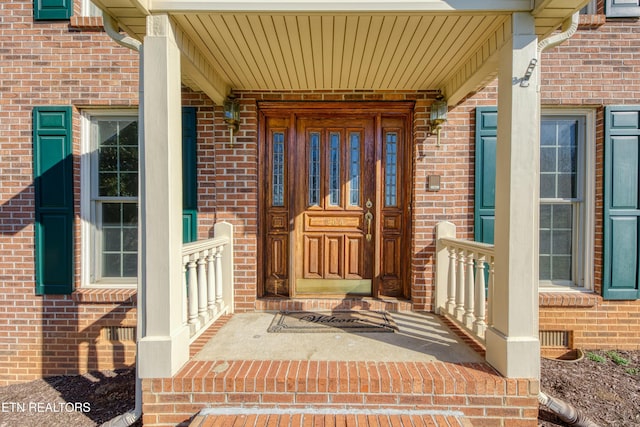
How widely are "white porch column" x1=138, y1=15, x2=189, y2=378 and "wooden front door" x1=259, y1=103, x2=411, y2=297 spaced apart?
157 cm

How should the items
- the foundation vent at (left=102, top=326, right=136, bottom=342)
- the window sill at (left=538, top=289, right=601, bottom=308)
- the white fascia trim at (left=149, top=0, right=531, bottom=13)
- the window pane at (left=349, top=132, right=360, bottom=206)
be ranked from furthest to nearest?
the window pane at (left=349, top=132, right=360, bottom=206), the foundation vent at (left=102, top=326, right=136, bottom=342), the window sill at (left=538, top=289, right=601, bottom=308), the white fascia trim at (left=149, top=0, right=531, bottom=13)

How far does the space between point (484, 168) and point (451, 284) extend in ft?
4.14

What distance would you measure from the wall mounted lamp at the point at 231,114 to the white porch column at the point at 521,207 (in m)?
2.43

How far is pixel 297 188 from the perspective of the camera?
12.4ft

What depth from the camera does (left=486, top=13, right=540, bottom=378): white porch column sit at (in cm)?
219

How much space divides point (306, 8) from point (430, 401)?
104 inches

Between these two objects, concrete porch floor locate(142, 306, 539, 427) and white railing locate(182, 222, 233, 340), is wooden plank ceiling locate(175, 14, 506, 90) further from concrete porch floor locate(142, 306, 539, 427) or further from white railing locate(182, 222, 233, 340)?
concrete porch floor locate(142, 306, 539, 427)

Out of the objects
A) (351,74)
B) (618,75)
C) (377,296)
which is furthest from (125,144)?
(618,75)

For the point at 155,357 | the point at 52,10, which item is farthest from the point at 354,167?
the point at 52,10

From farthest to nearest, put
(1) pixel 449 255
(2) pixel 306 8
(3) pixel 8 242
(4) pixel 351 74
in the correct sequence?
(3) pixel 8 242, (1) pixel 449 255, (4) pixel 351 74, (2) pixel 306 8

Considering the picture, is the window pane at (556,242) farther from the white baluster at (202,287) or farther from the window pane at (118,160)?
the window pane at (118,160)

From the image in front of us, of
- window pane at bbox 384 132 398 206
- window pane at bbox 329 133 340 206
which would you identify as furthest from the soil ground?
window pane at bbox 329 133 340 206

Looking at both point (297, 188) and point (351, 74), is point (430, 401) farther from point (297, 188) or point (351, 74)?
point (351, 74)

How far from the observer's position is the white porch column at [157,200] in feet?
7.20
